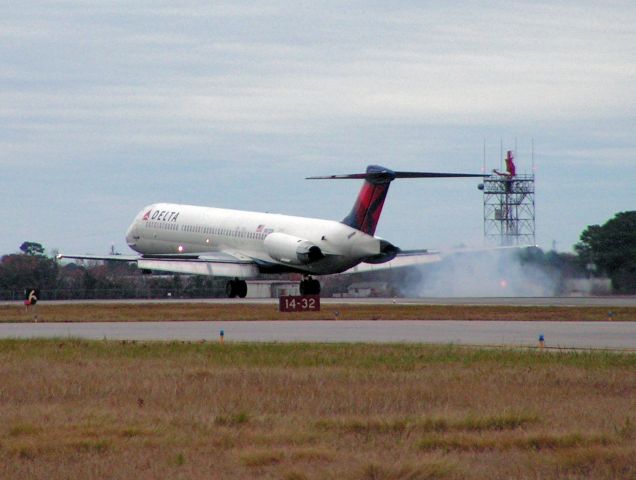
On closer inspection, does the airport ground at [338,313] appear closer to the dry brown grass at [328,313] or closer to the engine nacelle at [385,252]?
the dry brown grass at [328,313]

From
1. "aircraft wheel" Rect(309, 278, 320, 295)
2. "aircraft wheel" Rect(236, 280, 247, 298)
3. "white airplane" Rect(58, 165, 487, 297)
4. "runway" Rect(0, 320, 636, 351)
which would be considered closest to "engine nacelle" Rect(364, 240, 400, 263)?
"white airplane" Rect(58, 165, 487, 297)

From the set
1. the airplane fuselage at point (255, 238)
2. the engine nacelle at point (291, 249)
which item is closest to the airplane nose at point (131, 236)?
the airplane fuselage at point (255, 238)

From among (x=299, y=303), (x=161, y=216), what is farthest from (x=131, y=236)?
(x=299, y=303)

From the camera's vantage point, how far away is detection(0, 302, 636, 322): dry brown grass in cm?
4109

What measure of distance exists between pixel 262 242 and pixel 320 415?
151 ft

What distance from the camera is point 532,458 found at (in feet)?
40.6

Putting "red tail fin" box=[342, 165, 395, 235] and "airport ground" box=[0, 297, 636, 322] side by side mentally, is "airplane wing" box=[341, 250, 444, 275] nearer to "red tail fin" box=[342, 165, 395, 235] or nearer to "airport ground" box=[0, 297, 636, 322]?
"red tail fin" box=[342, 165, 395, 235]

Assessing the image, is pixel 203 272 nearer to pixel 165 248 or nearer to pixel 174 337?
pixel 165 248

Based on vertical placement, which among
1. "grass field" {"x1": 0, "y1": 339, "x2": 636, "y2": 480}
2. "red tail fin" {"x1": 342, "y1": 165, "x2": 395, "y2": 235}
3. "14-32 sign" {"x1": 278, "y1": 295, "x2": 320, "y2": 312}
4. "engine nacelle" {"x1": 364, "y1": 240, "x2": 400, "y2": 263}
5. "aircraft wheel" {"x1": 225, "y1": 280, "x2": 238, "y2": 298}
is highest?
"red tail fin" {"x1": 342, "y1": 165, "x2": 395, "y2": 235}

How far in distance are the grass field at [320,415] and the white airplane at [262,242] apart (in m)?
32.2

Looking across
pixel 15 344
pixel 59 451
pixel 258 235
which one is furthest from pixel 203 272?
pixel 59 451

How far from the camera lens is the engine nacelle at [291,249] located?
57.5 meters

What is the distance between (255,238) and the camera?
6216 centimetres

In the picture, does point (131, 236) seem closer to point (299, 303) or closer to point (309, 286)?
point (309, 286)
